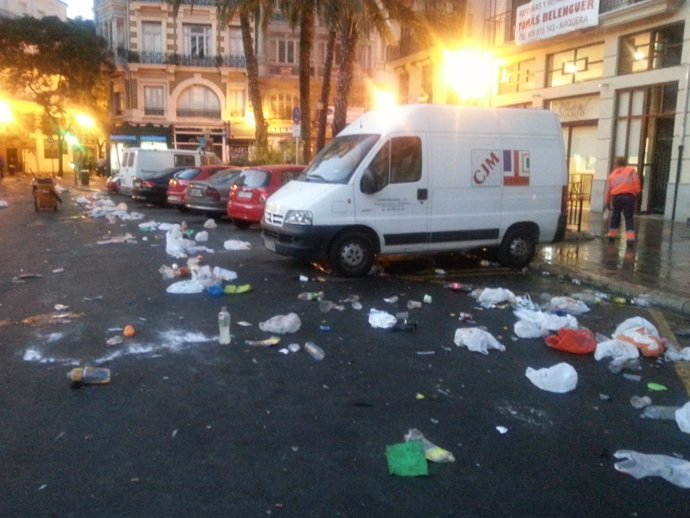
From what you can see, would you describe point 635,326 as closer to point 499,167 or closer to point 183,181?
point 499,167

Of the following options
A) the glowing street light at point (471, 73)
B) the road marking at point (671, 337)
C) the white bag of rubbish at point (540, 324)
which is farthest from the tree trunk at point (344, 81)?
the white bag of rubbish at point (540, 324)

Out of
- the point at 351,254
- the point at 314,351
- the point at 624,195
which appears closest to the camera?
the point at 314,351

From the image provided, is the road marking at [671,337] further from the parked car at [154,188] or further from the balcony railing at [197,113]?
the balcony railing at [197,113]

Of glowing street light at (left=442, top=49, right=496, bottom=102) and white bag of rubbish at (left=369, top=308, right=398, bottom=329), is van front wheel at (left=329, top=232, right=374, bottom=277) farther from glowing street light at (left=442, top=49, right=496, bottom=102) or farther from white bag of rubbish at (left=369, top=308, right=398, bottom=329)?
glowing street light at (left=442, top=49, right=496, bottom=102)

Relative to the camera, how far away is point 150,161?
22812 mm

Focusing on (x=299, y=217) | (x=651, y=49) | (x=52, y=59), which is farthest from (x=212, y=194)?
(x=52, y=59)

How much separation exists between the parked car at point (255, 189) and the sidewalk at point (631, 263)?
19.9 ft

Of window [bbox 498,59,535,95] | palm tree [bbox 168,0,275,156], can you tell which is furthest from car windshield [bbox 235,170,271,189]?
window [bbox 498,59,535,95]

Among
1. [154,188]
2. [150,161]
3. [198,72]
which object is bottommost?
[154,188]

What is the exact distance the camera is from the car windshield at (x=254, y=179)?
14.7 m

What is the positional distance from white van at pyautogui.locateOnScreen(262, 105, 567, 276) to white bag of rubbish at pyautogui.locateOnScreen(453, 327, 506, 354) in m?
3.32

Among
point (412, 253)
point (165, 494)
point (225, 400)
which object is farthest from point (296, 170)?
point (165, 494)

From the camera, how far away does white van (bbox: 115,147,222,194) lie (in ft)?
74.7

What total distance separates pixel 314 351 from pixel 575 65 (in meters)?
18.0
